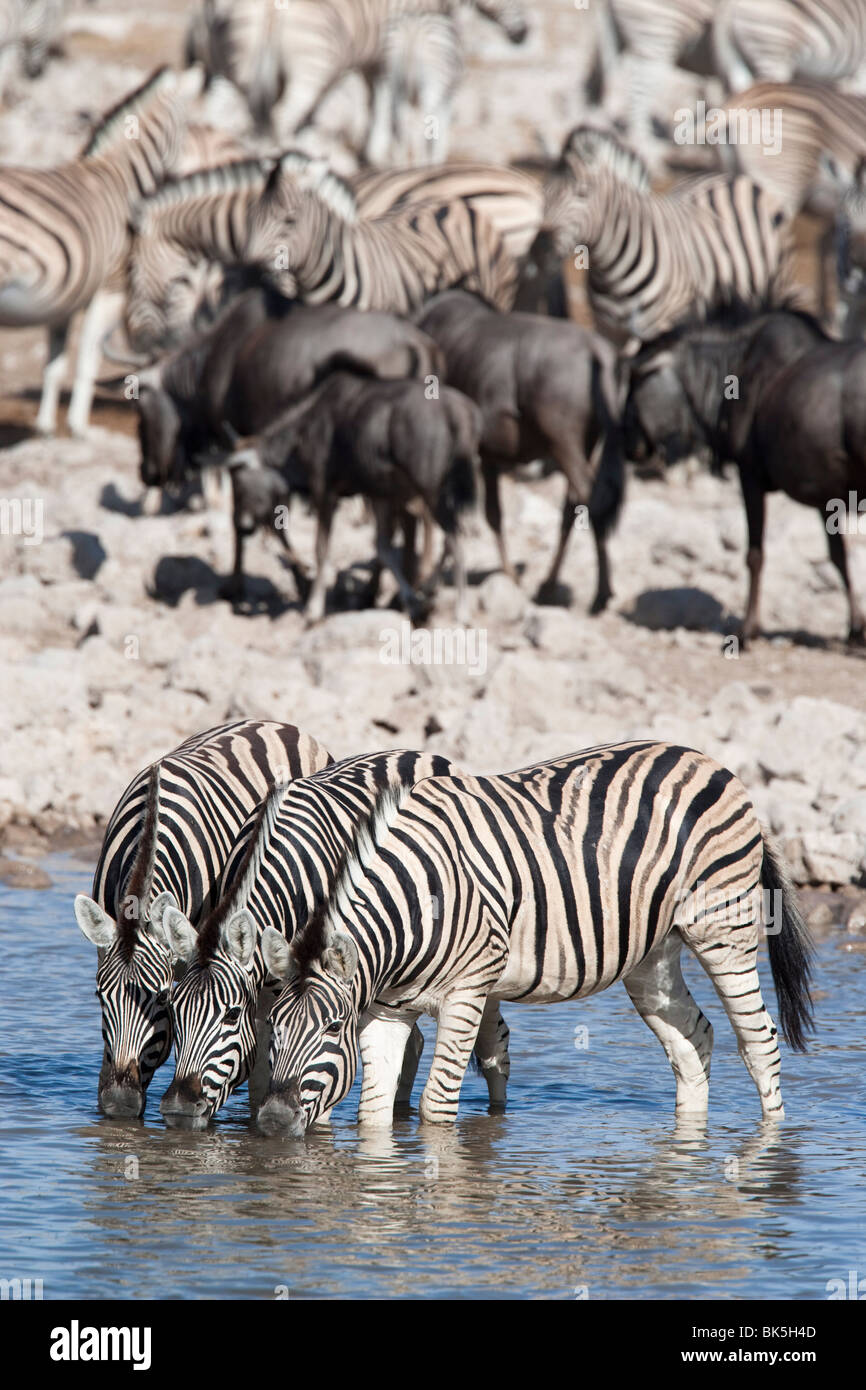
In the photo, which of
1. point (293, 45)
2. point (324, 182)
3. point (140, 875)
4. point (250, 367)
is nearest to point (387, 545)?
point (250, 367)

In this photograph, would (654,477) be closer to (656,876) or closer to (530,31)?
(656,876)

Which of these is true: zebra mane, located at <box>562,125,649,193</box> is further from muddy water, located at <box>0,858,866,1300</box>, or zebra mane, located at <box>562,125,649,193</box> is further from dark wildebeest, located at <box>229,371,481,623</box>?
muddy water, located at <box>0,858,866,1300</box>

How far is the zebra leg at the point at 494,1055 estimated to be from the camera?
7.59m

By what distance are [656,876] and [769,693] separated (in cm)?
545

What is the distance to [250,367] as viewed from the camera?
14883 millimetres

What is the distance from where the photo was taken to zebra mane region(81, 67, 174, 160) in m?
18.9

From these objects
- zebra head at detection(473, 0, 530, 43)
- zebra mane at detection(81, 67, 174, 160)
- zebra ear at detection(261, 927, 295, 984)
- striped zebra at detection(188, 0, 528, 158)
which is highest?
zebra head at detection(473, 0, 530, 43)

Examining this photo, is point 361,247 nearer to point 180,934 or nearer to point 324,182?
point 324,182

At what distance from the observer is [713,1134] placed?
7.35 m

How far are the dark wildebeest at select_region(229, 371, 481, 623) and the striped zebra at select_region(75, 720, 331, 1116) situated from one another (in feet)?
18.5

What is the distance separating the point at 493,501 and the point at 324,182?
4719 millimetres

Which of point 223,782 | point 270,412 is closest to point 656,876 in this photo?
point 223,782

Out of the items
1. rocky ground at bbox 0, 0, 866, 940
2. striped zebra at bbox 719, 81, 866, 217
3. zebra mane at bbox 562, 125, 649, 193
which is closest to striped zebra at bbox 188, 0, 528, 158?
striped zebra at bbox 719, 81, 866, 217

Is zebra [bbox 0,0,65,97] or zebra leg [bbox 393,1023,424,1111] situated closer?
zebra leg [bbox 393,1023,424,1111]
